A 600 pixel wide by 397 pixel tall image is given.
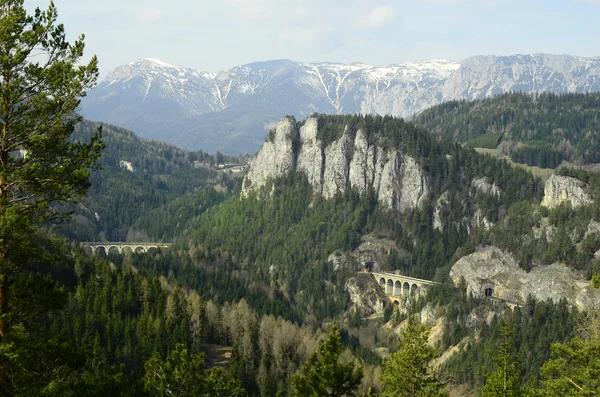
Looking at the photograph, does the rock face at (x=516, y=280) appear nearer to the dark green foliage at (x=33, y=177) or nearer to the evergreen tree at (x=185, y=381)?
the evergreen tree at (x=185, y=381)

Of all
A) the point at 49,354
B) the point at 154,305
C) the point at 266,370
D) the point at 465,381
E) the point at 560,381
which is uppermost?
the point at 49,354

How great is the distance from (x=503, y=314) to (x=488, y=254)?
1362 inches

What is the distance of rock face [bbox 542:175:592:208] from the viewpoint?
18912cm

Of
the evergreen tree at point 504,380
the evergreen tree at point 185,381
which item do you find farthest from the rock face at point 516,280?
the evergreen tree at point 185,381

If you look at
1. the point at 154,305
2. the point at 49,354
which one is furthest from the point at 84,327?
the point at 49,354

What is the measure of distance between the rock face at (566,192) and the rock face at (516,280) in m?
25.4

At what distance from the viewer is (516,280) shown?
173875 millimetres

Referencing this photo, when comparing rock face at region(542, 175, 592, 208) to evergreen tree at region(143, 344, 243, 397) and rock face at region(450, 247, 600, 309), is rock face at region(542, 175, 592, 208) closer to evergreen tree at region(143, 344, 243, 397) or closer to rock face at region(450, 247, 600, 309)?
rock face at region(450, 247, 600, 309)

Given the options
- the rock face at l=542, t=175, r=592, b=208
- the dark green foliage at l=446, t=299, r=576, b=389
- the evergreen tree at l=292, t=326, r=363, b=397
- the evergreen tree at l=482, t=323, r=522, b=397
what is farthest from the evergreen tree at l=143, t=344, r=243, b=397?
the rock face at l=542, t=175, r=592, b=208

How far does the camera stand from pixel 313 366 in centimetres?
3788

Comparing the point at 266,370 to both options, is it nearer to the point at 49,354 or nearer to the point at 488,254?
the point at 49,354

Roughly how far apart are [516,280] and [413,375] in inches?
5577

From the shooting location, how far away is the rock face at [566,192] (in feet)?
620

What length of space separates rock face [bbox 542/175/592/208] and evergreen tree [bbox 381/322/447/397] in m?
163
